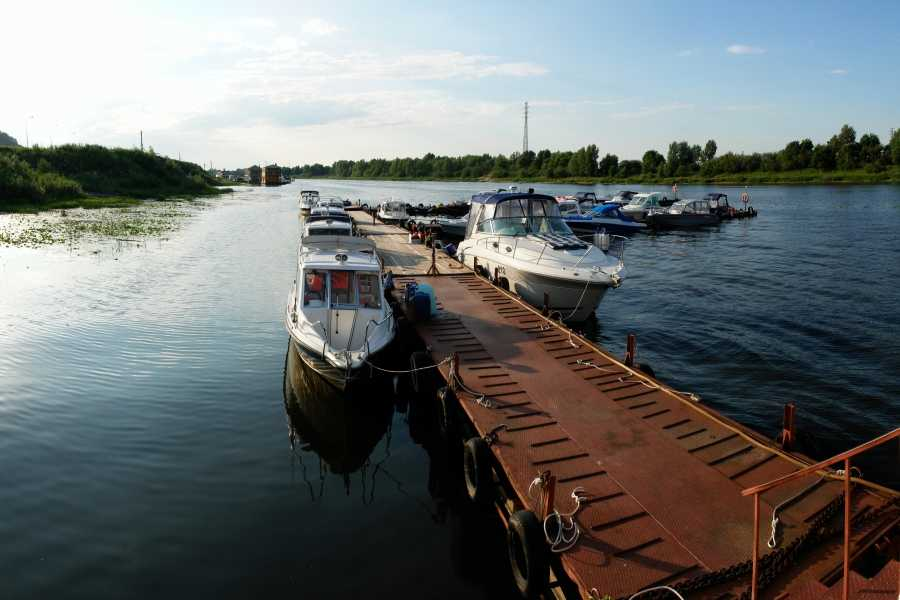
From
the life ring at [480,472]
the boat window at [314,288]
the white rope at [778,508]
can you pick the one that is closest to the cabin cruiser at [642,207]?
the boat window at [314,288]

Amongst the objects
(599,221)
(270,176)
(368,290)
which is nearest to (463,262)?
(368,290)

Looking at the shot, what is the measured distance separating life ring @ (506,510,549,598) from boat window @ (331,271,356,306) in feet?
26.5

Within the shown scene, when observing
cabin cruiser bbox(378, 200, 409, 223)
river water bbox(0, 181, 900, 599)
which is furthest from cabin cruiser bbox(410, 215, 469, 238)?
river water bbox(0, 181, 900, 599)

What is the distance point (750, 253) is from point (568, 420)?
1262 inches

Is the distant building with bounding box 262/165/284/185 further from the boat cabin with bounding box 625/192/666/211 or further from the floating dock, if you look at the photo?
the floating dock

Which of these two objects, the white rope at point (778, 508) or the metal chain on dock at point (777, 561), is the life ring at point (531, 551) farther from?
the white rope at point (778, 508)

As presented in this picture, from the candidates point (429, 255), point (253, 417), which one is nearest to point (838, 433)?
point (253, 417)

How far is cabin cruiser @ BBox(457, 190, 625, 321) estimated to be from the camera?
18.8 metres

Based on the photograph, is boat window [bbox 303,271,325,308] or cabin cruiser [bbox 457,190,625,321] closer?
boat window [bbox 303,271,325,308]

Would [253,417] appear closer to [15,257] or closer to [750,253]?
[15,257]

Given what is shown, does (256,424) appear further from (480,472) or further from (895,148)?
(895,148)

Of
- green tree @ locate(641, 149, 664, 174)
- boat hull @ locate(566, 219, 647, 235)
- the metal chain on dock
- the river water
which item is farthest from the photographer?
green tree @ locate(641, 149, 664, 174)

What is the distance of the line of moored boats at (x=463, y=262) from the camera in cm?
1274

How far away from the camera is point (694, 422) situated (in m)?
9.45
